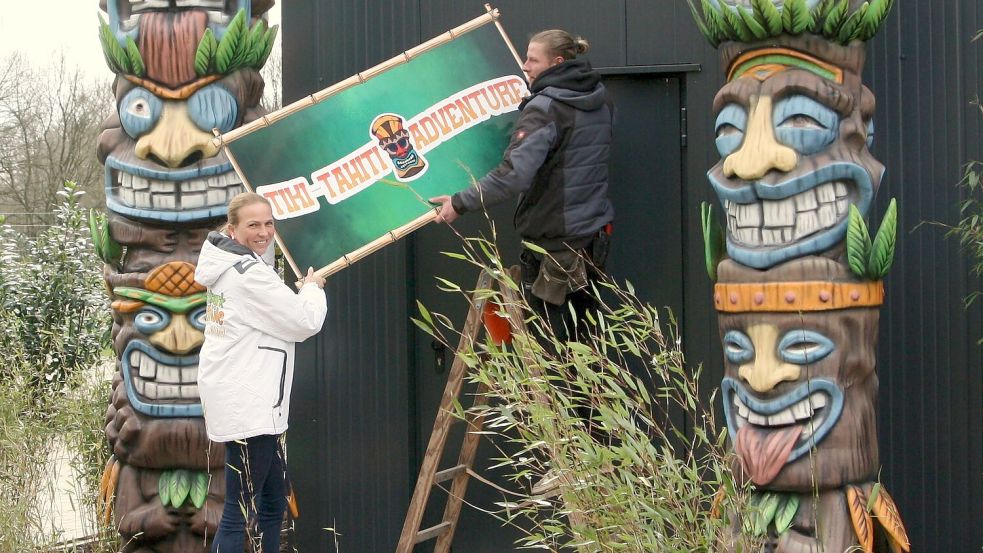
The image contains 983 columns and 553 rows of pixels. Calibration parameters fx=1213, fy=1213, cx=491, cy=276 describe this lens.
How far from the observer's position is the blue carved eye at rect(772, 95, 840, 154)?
13.8ft

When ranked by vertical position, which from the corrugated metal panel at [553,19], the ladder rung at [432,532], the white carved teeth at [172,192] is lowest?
the ladder rung at [432,532]

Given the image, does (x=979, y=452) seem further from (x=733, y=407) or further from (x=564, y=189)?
(x=564, y=189)

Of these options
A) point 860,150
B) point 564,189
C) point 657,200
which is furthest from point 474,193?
point 860,150

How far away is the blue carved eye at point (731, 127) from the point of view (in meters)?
4.31

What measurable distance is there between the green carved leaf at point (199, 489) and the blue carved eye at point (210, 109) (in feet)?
4.74

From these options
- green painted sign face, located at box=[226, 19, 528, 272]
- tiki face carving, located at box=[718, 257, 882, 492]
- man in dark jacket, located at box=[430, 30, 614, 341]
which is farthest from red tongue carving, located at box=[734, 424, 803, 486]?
green painted sign face, located at box=[226, 19, 528, 272]

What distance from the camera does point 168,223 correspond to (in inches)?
199

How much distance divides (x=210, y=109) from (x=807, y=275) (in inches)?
98.6

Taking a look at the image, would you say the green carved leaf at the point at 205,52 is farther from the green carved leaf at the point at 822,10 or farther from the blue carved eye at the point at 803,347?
the blue carved eye at the point at 803,347

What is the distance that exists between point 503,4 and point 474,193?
1.24m

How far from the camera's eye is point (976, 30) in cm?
489

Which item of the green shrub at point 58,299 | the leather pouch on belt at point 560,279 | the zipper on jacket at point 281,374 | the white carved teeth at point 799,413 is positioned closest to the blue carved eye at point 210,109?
the zipper on jacket at point 281,374

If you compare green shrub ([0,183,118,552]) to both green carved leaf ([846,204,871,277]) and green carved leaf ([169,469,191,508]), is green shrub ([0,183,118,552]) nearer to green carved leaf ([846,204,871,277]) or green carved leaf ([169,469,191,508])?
green carved leaf ([169,469,191,508])

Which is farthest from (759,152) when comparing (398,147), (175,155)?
(175,155)
